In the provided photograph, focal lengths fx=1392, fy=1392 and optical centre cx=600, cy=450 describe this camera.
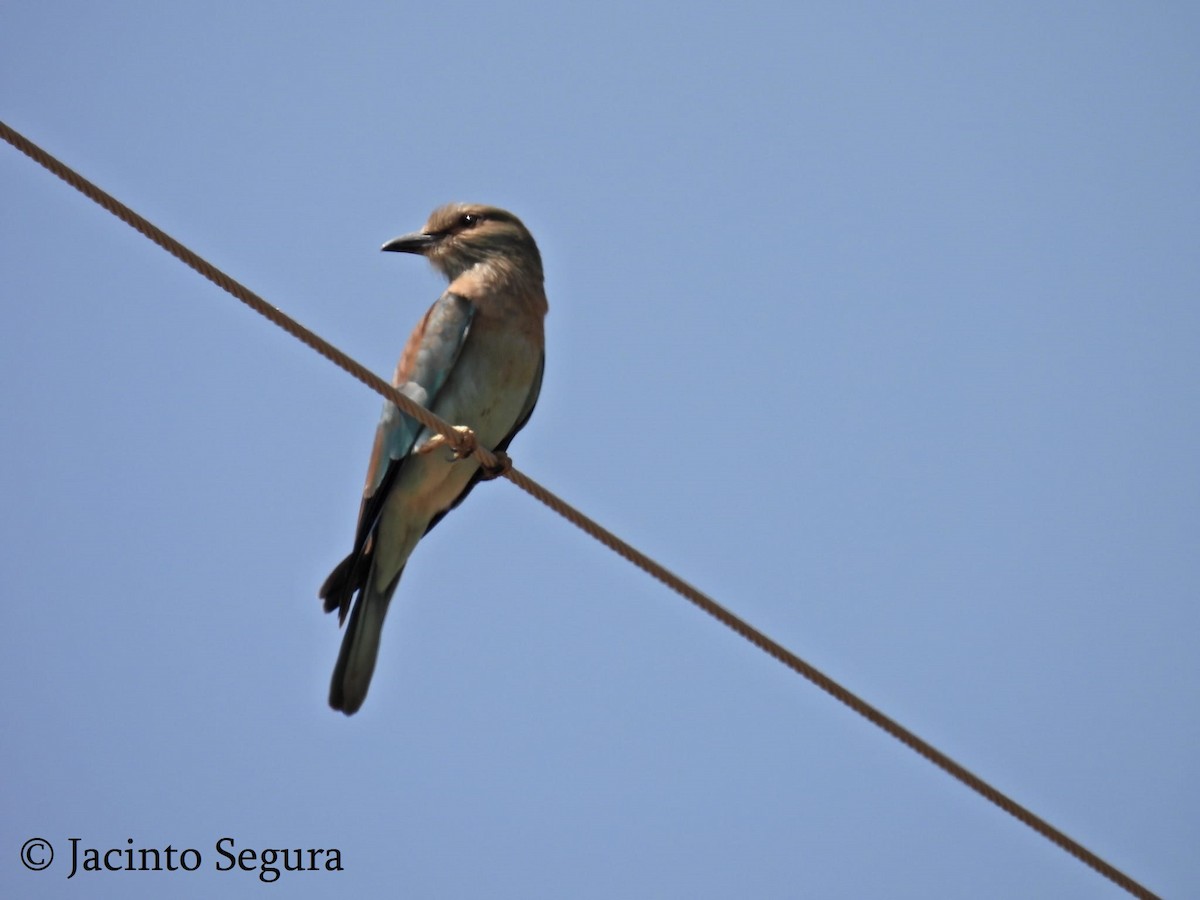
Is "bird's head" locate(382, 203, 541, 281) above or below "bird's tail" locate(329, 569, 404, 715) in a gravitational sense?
above

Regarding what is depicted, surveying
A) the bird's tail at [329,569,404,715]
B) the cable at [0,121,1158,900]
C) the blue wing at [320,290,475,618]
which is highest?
the blue wing at [320,290,475,618]

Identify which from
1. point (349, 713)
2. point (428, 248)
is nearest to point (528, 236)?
point (428, 248)

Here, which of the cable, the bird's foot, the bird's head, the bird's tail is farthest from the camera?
the bird's head

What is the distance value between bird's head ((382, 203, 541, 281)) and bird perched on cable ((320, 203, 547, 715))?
169 mm

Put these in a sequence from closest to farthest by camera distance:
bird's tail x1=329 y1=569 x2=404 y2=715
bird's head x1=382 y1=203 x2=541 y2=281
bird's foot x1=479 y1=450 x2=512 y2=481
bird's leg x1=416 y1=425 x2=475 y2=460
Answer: bird's leg x1=416 y1=425 x2=475 y2=460, bird's foot x1=479 y1=450 x2=512 y2=481, bird's tail x1=329 y1=569 x2=404 y2=715, bird's head x1=382 y1=203 x2=541 y2=281

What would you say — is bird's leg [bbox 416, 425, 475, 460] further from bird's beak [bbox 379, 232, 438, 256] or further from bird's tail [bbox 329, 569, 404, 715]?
bird's beak [bbox 379, 232, 438, 256]

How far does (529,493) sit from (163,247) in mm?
1189

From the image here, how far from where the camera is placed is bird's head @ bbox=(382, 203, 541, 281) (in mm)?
6219

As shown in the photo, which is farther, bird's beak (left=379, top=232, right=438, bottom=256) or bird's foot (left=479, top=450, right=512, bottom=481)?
bird's beak (left=379, top=232, right=438, bottom=256)

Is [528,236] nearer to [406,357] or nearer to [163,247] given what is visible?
[406,357]

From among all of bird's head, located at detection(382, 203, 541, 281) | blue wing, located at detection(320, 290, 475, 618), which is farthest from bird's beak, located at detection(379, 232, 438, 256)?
blue wing, located at detection(320, 290, 475, 618)

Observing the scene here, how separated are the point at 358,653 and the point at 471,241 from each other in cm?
196

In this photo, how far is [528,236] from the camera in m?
6.37

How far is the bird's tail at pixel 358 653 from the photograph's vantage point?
17.8 feet
